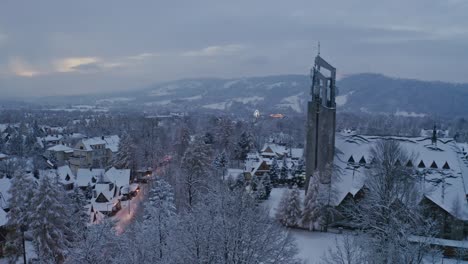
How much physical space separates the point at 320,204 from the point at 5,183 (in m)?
26.2

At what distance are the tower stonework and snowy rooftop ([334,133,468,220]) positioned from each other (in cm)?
123

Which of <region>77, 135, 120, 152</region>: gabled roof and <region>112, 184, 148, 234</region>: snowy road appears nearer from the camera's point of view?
<region>112, 184, 148, 234</region>: snowy road

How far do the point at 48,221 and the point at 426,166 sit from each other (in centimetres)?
2770

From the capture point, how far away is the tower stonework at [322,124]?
3031 cm

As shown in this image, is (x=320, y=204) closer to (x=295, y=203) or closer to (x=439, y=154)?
(x=295, y=203)

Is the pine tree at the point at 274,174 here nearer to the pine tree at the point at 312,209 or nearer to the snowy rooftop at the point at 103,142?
the pine tree at the point at 312,209

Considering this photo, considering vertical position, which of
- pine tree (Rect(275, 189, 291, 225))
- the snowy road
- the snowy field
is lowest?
the snowy road

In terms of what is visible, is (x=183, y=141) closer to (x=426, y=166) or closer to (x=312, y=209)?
(x=312, y=209)

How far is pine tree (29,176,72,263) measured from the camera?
2061 centimetres

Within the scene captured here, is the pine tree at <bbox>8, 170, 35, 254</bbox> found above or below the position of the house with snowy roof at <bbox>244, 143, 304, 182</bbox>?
above

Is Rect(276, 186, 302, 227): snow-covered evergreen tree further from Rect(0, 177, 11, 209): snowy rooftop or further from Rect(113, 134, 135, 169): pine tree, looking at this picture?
Rect(113, 134, 135, 169): pine tree

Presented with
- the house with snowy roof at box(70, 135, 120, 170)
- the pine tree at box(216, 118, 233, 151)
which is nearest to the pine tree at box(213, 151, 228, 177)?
the pine tree at box(216, 118, 233, 151)

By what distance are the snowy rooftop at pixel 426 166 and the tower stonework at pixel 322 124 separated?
1.23 metres

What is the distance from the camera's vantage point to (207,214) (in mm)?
10883
